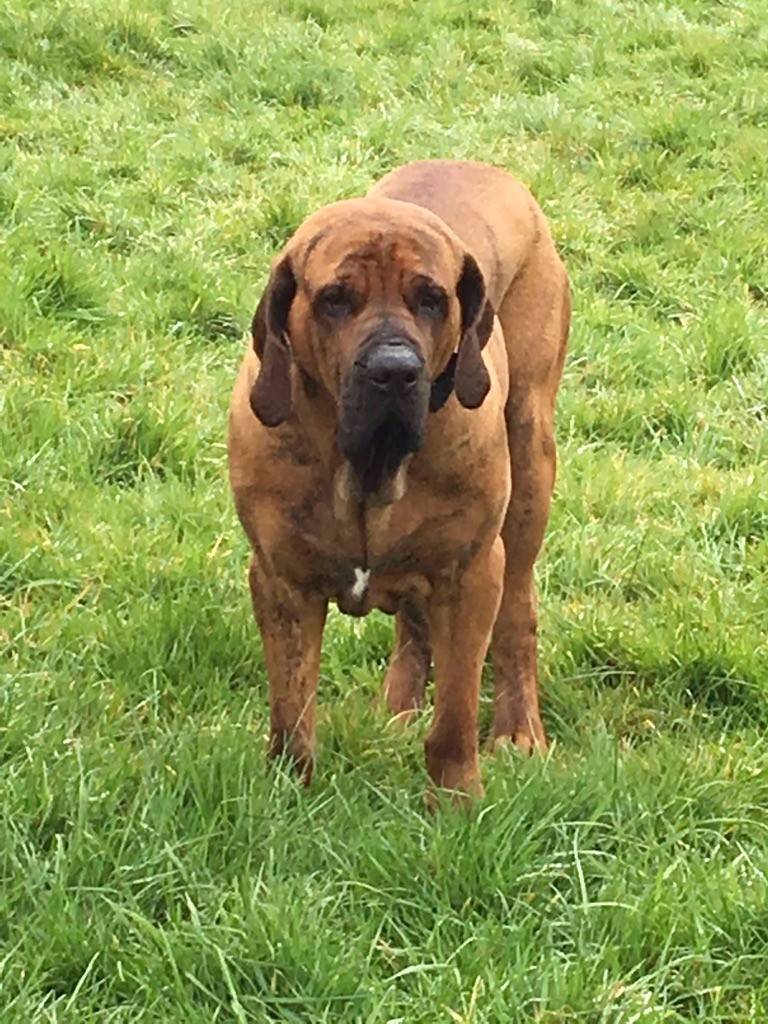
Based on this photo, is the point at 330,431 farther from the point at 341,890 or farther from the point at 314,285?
the point at 341,890

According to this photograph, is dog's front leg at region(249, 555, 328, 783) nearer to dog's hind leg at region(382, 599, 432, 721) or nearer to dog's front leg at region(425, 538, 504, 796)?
dog's front leg at region(425, 538, 504, 796)

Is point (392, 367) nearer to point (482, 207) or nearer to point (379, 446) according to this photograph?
point (379, 446)

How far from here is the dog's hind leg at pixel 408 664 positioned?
3652mm

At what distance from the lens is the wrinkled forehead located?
286cm

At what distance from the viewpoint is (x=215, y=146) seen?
7168mm

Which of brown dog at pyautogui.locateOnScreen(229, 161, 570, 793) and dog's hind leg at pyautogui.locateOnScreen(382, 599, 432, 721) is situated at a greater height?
brown dog at pyautogui.locateOnScreen(229, 161, 570, 793)

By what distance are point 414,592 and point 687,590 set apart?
1195 mm

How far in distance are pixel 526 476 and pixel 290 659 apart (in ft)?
2.68

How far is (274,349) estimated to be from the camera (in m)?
2.95

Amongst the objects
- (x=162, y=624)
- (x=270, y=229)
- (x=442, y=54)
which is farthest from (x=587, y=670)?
(x=442, y=54)

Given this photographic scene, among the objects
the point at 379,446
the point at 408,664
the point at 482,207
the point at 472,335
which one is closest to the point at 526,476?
the point at 408,664

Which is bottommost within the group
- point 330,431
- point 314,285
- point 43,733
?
point 43,733

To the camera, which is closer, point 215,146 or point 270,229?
point 270,229

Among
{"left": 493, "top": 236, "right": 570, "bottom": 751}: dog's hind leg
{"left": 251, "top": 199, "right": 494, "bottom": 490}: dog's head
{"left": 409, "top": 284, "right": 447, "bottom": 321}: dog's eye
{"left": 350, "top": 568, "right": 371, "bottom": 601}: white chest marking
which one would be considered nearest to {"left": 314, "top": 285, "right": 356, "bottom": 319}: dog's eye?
{"left": 251, "top": 199, "right": 494, "bottom": 490}: dog's head
